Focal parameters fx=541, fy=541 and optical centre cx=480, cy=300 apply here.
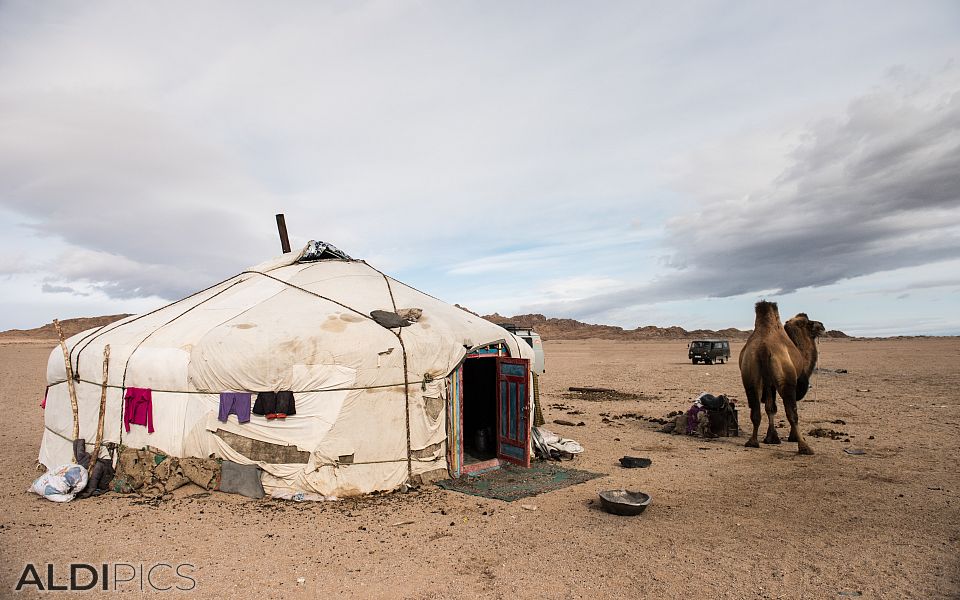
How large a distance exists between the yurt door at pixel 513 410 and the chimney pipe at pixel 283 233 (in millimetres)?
6001

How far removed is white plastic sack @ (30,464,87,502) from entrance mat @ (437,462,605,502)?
508cm

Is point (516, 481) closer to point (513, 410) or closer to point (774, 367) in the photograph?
point (513, 410)

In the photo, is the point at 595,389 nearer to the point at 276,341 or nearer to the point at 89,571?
the point at 276,341

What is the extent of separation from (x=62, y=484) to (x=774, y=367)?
460 inches

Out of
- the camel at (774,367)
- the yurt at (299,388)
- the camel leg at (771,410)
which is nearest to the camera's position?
the yurt at (299,388)

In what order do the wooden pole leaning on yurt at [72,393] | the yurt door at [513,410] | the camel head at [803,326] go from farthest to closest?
the camel head at [803,326] → the yurt door at [513,410] → the wooden pole leaning on yurt at [72,393]

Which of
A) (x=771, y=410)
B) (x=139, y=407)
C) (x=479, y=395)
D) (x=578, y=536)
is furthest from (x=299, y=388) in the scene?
(x=771, y=410)

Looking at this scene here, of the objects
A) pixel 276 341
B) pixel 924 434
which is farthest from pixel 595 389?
pixel 276 341

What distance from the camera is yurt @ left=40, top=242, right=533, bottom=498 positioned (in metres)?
7.43

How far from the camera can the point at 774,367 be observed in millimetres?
10125

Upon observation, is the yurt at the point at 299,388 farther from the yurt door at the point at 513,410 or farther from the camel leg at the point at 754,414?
the camel leg at the point at 754,414

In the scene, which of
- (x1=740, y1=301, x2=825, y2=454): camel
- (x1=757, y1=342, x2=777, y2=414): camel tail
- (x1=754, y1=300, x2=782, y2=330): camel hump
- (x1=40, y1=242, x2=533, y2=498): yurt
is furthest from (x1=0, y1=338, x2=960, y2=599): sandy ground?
(x1=754, y1=300, x2=782, y2=330): camel hump

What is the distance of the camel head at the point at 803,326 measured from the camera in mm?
11594

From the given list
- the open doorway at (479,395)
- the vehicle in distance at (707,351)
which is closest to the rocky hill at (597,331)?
the vehicle in distance at (707,351)
